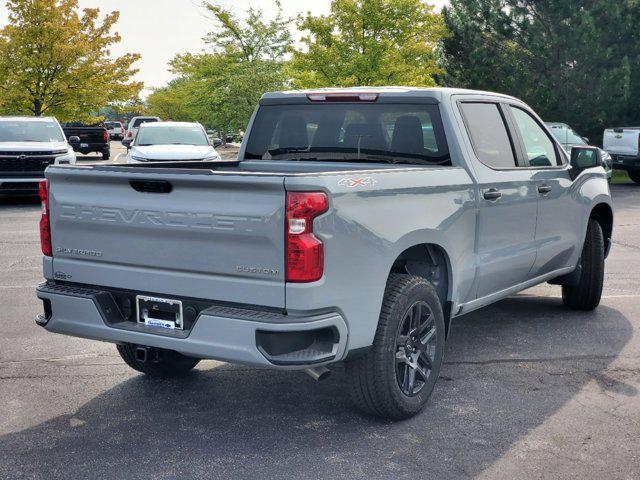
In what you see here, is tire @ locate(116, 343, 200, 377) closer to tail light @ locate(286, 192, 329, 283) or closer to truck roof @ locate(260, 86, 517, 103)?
tail light @ locate(286, 192, 329, 283)

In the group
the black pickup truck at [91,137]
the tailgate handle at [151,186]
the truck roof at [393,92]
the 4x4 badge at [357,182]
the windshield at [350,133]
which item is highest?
the truck roof at [393,92]

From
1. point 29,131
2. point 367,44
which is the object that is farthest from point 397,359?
point 367,44

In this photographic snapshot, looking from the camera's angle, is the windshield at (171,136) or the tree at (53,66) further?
the tree at (53,66)

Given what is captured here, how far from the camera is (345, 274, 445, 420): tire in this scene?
4.36m

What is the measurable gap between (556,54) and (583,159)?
71.6ft

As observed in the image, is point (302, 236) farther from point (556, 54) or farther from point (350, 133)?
point (556, 54)

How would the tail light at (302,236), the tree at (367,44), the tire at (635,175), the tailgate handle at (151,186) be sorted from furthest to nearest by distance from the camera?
the tree at (367,44)
the tire at (635,175)
the tailgate handle at (151,186)
the tail light at (302,236)

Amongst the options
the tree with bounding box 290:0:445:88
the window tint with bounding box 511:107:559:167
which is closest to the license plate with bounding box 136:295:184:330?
the window tint with bounding box 511:107:559:167

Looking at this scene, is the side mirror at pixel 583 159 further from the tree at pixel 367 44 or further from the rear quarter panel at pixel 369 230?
the tree at pixel 367 44

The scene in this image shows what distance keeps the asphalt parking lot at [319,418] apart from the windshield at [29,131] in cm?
1200

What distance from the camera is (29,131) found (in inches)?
710

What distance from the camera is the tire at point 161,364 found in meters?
5.32

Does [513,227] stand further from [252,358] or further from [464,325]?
[252,358]

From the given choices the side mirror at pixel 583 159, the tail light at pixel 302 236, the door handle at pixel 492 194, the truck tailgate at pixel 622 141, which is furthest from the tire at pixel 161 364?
the truck tailgate at pixel 622 141
